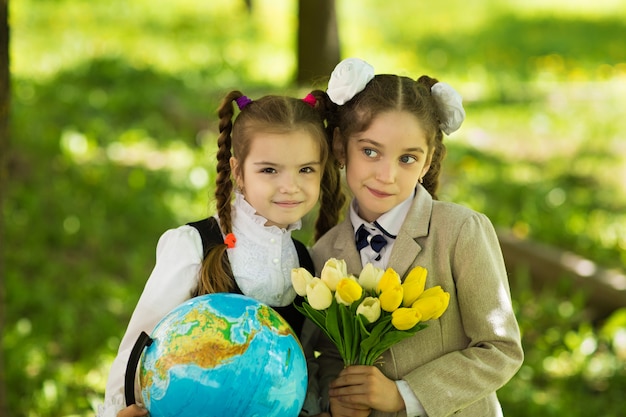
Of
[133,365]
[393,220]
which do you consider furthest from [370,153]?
[133,365]

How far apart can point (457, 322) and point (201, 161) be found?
203 inches

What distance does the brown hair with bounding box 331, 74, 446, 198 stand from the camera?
288 cm

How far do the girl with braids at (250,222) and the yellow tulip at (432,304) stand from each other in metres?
0.50

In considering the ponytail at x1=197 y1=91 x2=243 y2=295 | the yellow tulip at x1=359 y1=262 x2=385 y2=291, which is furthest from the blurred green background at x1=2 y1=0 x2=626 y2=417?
the yellow tulip at x1=359 y1=262 x2=385 y2=291

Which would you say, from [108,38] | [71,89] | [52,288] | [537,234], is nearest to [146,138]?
[71,89]

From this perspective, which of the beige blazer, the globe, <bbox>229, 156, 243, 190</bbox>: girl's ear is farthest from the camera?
<bbox>229, 156, 243, 190</bbox>: girl's ear

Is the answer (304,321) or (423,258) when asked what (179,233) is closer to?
(304,321)

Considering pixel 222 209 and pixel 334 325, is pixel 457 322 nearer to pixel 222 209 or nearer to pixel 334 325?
pixel 334 325

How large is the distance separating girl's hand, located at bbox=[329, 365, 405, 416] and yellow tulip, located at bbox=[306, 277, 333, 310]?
0.24m

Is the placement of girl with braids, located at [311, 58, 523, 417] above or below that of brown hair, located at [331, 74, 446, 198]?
below

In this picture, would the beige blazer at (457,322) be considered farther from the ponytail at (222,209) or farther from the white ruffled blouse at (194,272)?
the ponytail at (222,209)

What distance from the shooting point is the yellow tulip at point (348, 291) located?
2623 mm

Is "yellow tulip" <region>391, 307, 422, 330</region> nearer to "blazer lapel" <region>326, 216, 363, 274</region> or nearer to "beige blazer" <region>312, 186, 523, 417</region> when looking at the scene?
"beige blazer" <region>312, 186, 523, 417</region>

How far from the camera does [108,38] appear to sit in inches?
522
